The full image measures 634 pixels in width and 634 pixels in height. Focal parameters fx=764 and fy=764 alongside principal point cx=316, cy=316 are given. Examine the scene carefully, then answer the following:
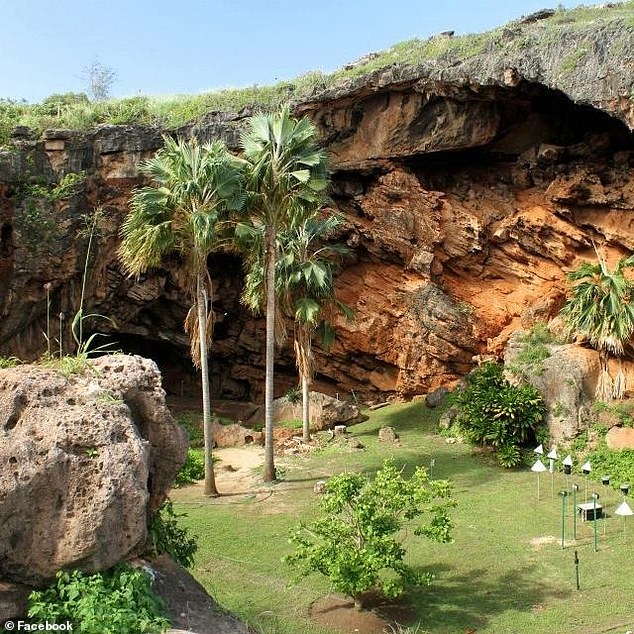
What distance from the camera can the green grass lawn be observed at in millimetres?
10406

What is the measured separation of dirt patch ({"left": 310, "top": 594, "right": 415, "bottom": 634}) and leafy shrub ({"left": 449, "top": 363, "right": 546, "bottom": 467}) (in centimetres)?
836

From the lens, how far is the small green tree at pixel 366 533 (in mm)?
9875

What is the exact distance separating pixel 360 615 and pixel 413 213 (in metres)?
17.5

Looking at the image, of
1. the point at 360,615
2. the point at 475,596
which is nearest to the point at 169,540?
the point at 360,615

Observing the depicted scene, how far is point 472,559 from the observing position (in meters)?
12.7

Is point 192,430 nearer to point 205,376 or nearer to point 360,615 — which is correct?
point 205,376

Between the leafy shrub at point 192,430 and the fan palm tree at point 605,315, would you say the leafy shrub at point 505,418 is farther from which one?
the leafy shrub at point 192,430

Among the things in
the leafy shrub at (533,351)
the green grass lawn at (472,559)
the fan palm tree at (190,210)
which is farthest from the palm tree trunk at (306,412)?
A: the leafy shrub at (533,351)

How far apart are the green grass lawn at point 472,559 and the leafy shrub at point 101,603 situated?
10.9ft

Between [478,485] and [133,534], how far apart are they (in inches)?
457

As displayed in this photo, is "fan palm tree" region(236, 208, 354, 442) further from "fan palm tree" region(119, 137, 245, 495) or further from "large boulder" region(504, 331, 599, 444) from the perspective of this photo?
"large boulder" region(504, 331, 599, 444)

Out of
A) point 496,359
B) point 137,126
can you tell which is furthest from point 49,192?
point 496,359

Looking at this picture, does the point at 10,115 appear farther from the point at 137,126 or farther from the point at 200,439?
the point at 200,439

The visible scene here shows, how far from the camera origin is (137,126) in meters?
25.8
